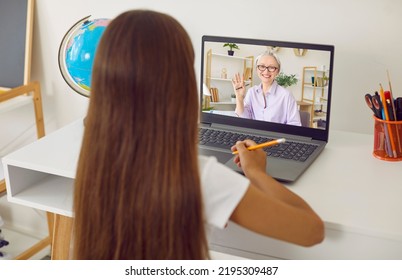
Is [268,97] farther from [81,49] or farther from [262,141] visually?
[81,49]

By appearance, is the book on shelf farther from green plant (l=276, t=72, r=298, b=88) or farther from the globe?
the globe

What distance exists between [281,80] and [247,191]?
0.54 metres

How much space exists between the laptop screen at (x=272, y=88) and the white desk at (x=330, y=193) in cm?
11

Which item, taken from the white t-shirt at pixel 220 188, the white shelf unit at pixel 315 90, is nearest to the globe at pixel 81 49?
the white shelf unit at pixel 315 90

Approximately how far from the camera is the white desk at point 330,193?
3.53ft

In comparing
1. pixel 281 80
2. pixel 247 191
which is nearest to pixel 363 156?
pixel 281 80

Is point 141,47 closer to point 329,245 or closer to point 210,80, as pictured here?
point 329,245

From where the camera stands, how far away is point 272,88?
1405mm

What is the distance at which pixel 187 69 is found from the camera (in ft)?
2.88

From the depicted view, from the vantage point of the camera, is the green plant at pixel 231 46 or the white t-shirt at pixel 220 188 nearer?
the white t-shirt at pixel 220 188

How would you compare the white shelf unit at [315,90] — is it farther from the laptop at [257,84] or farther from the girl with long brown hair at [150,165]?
the girl with long brown hair at [150,165]

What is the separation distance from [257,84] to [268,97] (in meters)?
0.04

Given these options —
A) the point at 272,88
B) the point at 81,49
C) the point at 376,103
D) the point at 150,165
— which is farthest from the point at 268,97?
the point at 150,165

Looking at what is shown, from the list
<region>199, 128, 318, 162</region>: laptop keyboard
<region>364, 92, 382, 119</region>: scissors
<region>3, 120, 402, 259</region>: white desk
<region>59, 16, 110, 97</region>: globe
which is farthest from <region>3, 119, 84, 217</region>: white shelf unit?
<region>364, 92, 382, 119</region>: scissors
